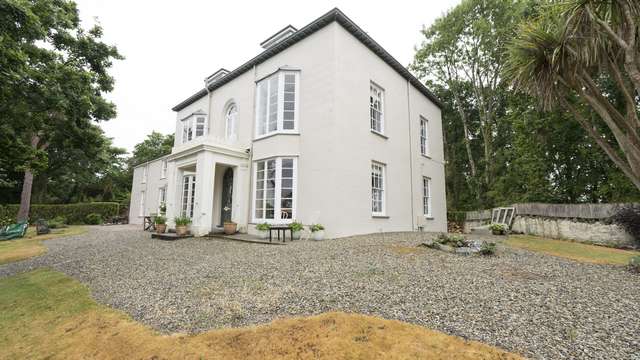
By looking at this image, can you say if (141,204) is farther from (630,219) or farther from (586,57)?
(630,219)

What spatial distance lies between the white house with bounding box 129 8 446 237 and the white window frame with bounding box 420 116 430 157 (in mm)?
848

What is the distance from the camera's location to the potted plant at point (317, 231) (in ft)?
31.2

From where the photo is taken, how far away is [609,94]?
44.5 feet

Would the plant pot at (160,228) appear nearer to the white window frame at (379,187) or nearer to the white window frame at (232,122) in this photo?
the white window frame at (232,122)

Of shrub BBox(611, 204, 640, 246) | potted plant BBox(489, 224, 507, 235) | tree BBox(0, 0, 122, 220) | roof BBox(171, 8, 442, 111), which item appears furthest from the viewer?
potted plant BBox(489, 224, 507, 235)

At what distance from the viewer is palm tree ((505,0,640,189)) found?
20.9 feet

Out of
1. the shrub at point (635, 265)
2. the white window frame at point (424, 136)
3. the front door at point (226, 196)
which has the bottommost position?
the shrub at point (635, 265)

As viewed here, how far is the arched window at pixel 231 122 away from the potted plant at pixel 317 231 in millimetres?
6783

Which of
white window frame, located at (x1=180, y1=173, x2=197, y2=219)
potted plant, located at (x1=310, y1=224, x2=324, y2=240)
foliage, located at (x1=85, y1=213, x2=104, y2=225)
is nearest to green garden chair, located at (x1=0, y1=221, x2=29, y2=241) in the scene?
white window frame, located at (x1=180, y1=173, x2=197, y2=219)

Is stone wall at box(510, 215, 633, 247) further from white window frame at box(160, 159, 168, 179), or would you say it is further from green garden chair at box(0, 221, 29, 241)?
green garden chair at box(0, 221, 29, 241)

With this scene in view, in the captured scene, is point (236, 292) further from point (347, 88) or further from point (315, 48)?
point (315, 48)

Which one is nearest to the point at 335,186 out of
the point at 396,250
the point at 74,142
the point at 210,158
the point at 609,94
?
the point at 396,250

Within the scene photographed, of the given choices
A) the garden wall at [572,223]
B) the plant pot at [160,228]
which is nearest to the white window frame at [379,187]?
the garden wall at [572,223]

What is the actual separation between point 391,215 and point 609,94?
1233 cm
